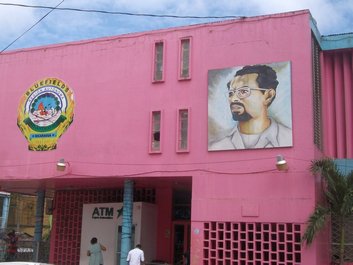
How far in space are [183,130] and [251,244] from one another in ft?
14.0

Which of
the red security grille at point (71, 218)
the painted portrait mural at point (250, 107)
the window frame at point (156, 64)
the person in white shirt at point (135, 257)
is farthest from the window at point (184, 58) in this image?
the red security grille at point (71, 218)

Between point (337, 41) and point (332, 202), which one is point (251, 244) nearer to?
point (332, 202)

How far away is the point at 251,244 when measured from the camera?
1602cm

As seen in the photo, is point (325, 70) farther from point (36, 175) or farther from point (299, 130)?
point (36, 175)

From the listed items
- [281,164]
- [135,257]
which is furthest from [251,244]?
[135,257]

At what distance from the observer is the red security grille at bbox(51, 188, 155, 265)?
22469 mm

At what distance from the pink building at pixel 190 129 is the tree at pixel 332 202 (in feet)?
1.44

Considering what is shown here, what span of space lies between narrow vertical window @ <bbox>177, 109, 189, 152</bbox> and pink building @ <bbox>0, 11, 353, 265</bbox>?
36 millimetres

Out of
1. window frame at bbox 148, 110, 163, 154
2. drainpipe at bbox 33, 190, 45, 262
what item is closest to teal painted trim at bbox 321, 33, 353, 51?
window frame at bbox 148, 110, 163, 154

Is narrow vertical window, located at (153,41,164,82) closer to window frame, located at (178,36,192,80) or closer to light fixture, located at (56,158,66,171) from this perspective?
window frame, located at (178,36,192,80)

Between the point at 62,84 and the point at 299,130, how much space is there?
8843mm

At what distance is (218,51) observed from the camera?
57.6 ft

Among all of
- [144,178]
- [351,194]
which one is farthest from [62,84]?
[351,194]

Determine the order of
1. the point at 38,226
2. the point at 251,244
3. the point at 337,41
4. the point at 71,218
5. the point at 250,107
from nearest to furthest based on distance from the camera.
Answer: the point at 251,244 < the point at 250,107 < the point at 337,41 < the point at 38,226 < the point at 71,218
